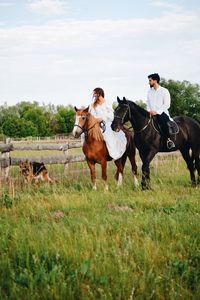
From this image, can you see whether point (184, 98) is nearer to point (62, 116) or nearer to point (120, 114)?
point (62, 116)

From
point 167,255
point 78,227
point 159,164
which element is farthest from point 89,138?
point 159,164

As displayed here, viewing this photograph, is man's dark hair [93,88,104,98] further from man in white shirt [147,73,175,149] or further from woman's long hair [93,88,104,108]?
man in white shirt [147,73,175,149]

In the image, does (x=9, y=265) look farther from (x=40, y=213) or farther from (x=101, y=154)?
(x=101, y=154)

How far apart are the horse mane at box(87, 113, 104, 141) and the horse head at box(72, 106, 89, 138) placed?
5.6 inches

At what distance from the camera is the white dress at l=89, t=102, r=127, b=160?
10525mm

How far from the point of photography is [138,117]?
33.4ft

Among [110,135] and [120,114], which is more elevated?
[120,114]

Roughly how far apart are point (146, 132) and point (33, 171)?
372 centimetres

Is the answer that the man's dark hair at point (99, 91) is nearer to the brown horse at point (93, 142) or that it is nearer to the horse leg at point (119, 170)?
the brown horse at point (93, 142)

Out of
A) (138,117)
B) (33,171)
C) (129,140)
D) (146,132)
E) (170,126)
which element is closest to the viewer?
(138,117)

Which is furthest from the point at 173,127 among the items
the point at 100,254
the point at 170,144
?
the point at 100,254

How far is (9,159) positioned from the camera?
11.8 m

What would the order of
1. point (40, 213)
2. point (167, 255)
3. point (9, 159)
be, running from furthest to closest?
point (9, 159), point (40, 213), point (167, 255)

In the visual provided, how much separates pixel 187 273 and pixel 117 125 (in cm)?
606
